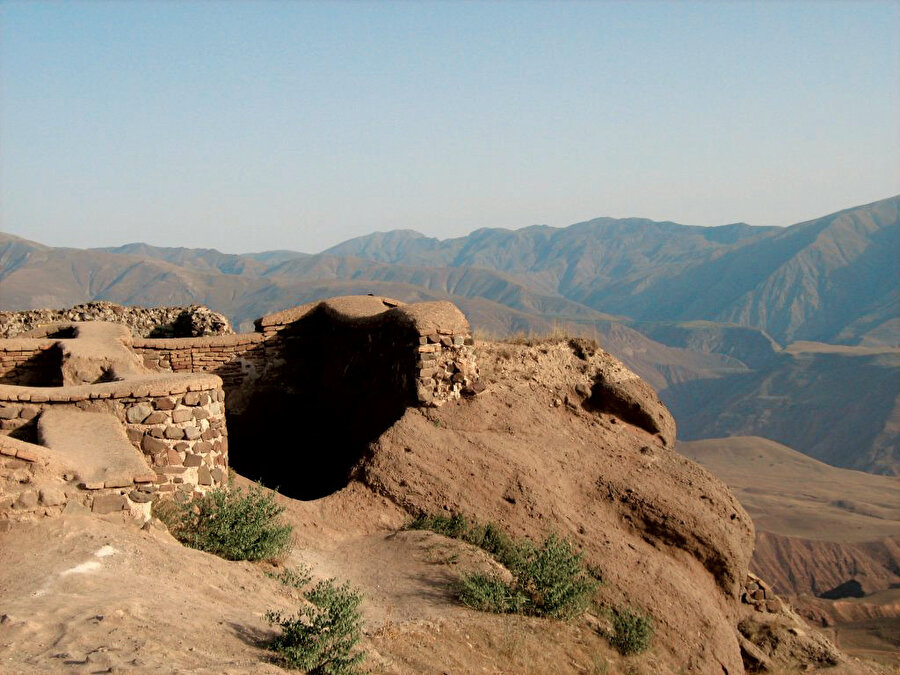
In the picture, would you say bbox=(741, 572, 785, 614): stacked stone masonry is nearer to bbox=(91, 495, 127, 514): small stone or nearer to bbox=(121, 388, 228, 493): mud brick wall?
bbox=(121, 388, 228, 493): mud brick wall

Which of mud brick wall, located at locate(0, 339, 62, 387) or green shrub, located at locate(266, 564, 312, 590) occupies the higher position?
mud brick wall, located at locate(0, 339, 62, 387)

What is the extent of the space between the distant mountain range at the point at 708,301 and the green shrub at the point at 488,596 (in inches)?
1787

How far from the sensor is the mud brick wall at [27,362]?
10.3 metres

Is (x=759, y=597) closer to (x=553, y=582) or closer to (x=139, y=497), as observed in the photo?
(x=553, y=582)

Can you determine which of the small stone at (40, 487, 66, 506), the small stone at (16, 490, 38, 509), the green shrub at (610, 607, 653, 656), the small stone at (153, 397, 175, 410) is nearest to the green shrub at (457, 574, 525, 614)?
the green shrub at (610, 607, 653, 656)

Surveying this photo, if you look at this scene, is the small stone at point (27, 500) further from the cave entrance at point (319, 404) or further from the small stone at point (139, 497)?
the cave entrance at point (319, 404)

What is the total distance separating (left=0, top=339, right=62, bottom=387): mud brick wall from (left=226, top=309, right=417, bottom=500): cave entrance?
2.51 metres

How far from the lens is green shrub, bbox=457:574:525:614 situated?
22.3 ft

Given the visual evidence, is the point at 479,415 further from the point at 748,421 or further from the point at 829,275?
the point at 829,275

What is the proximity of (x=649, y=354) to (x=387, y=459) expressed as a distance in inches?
3902

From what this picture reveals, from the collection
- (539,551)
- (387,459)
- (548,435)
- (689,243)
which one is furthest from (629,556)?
(689,243)

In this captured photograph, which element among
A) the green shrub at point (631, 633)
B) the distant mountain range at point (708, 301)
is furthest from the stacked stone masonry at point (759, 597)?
the distant mountain range at point (708, 301)

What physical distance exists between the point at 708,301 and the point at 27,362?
142923 mm

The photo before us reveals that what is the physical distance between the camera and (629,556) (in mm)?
8523
